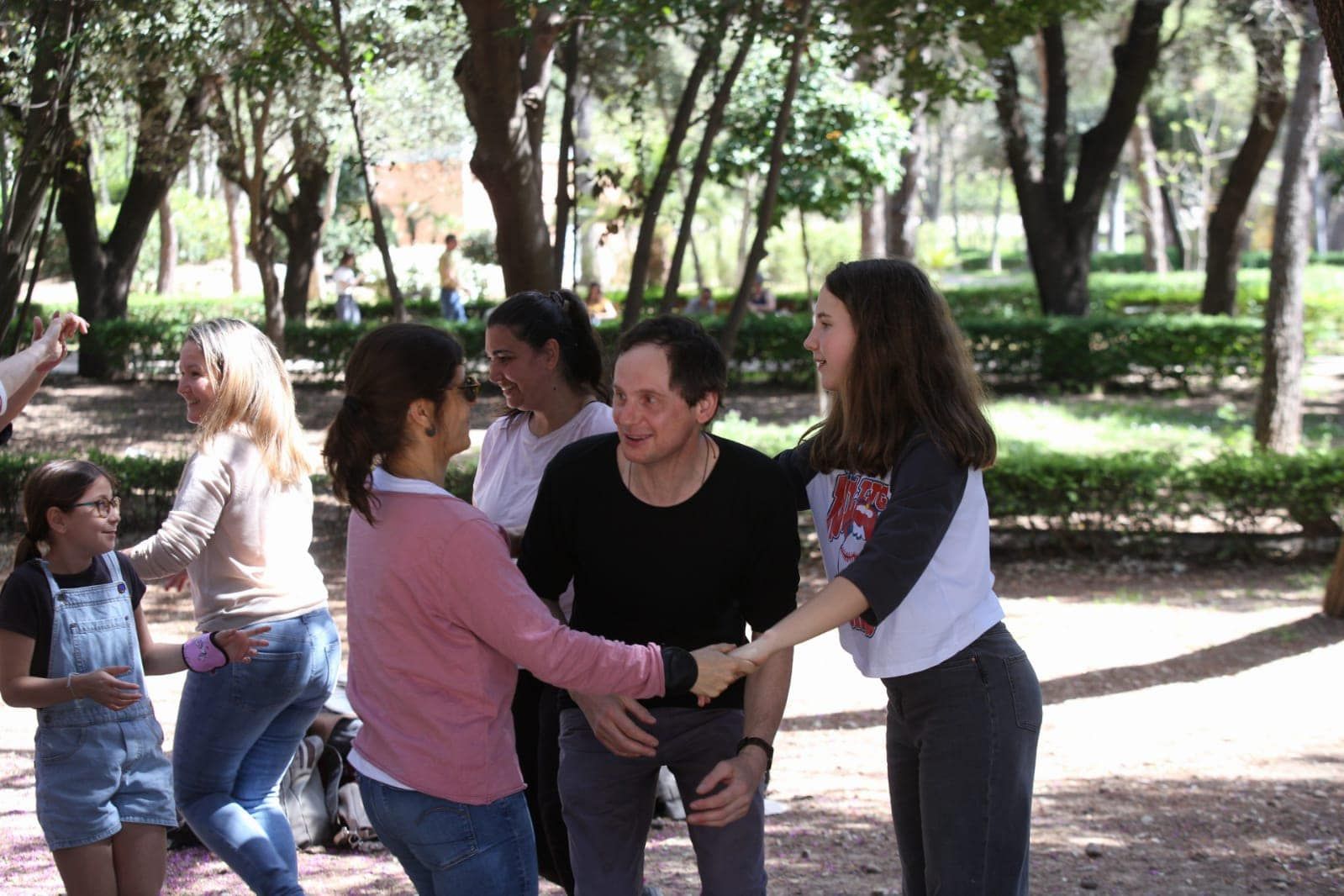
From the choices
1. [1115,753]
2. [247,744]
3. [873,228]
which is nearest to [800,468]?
[247,744]

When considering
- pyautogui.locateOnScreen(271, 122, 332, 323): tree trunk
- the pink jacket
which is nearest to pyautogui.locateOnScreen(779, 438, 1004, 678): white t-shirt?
the pink jacket

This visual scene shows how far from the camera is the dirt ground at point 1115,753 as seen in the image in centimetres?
440

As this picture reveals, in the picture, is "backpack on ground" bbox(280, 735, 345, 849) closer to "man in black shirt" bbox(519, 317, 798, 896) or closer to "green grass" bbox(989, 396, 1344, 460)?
"man in black shirt" bbox(519, 317, 798, 896)

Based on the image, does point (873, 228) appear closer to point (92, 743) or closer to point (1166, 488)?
point (1166, 488)

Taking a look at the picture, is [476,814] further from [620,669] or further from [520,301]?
[520,301]

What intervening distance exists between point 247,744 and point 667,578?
134 centimetres

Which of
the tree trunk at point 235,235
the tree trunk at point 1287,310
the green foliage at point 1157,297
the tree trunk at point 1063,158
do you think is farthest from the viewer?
the tree trunk at point 235,235

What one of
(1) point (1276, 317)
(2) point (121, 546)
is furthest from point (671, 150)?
(1) point (1276, 317)

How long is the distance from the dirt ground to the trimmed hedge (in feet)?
28.9

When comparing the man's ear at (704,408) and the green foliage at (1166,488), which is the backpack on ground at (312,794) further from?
the green foliage at (1166,488)

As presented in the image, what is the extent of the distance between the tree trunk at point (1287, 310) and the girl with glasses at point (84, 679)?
10404 mm

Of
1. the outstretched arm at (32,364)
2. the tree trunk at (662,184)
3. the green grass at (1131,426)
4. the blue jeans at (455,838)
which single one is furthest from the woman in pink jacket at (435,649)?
the green grass at (1131,426)

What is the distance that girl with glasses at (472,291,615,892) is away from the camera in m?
3.25

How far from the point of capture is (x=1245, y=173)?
738 inches
